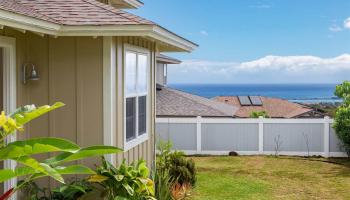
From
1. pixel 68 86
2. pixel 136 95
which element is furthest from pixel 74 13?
pixel 136 95

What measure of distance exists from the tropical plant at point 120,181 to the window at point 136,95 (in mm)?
910

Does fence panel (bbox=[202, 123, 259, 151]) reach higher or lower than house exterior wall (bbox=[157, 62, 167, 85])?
lower

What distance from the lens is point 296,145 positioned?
639 inches

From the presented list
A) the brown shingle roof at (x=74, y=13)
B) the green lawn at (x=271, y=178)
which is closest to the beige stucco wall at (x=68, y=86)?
the brown shingle roof at (x=74, y=13)

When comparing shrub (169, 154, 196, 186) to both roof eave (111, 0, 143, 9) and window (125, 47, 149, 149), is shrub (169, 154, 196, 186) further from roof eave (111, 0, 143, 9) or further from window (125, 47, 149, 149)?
roof eave (111, 0, 143, 9)

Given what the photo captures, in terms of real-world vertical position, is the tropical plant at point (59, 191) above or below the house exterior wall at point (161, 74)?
below

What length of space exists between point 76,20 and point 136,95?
6.43 feet

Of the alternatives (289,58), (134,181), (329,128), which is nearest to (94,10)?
(134,181)

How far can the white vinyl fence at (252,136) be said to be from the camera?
16.1 metres

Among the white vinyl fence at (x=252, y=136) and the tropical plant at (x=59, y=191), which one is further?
the white vinyl fence at (x=252, y=136)

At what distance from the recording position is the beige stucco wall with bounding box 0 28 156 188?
6371 millimetres

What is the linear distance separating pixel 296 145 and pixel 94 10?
11.2 metres

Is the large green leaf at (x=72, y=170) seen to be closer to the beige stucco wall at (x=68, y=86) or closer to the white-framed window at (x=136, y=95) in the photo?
the beige stucco wall at (x=68, y=86)

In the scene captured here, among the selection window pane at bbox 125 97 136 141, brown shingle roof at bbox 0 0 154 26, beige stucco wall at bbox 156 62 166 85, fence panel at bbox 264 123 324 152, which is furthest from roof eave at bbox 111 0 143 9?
beige stucco wall at bbox 156 62 166 85
